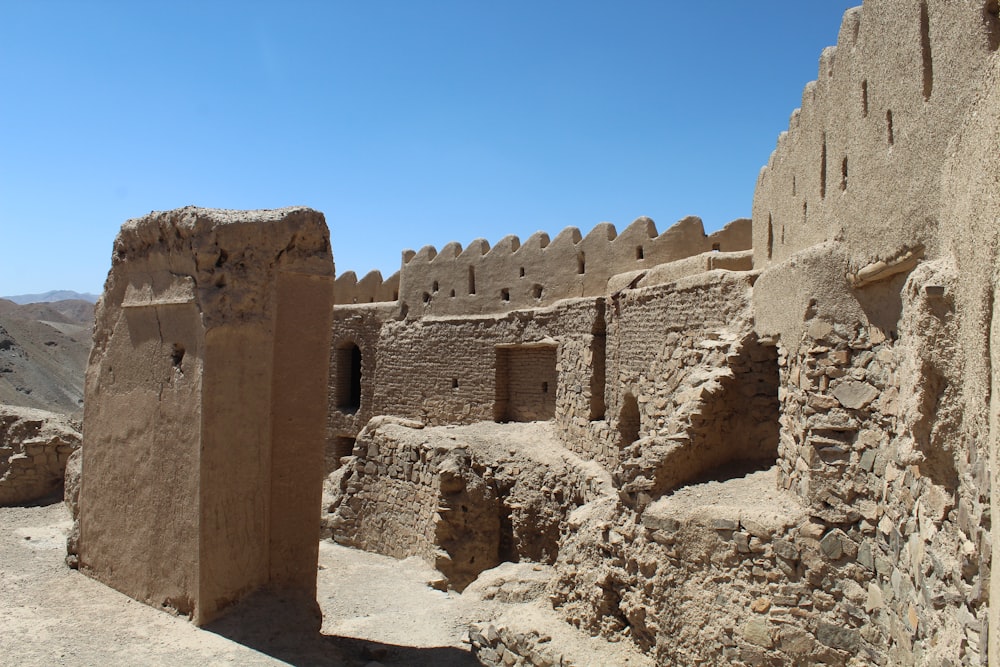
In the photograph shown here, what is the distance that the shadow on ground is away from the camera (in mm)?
5169

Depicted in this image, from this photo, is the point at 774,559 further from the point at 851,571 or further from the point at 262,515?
the point at 262,515

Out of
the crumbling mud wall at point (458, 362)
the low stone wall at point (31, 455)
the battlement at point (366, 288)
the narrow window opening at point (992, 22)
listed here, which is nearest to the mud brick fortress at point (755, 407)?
the narrow window opening at point (992, 22)

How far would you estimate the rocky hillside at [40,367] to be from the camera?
2792cm

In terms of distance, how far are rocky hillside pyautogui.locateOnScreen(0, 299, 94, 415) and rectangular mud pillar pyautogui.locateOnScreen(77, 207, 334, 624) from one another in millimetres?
22694

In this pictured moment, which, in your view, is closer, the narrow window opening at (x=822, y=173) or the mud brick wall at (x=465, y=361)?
the narrow window opening at (x=822, y=173)

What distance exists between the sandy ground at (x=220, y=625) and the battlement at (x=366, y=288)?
8.74 metres

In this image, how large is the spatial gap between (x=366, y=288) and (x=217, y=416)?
11960 mm

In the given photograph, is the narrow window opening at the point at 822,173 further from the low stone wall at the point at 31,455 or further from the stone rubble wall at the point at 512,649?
the low stone wall at the point at 31,455

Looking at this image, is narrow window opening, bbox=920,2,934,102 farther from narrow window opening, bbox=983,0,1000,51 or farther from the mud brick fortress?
narrow window opening, bbox=983,0,1000,51

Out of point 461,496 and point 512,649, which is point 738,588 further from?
point 461,496

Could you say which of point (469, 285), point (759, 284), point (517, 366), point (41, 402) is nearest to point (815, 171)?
point (759, 284)

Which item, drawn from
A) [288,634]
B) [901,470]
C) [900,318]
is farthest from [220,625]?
[900,318]

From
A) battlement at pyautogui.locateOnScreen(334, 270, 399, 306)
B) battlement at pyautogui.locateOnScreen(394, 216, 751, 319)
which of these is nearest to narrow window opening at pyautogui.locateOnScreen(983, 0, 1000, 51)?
battlement at pyautogui.locateOnScreen(394, 216, 751, 319)

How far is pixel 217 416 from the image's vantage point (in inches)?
217
